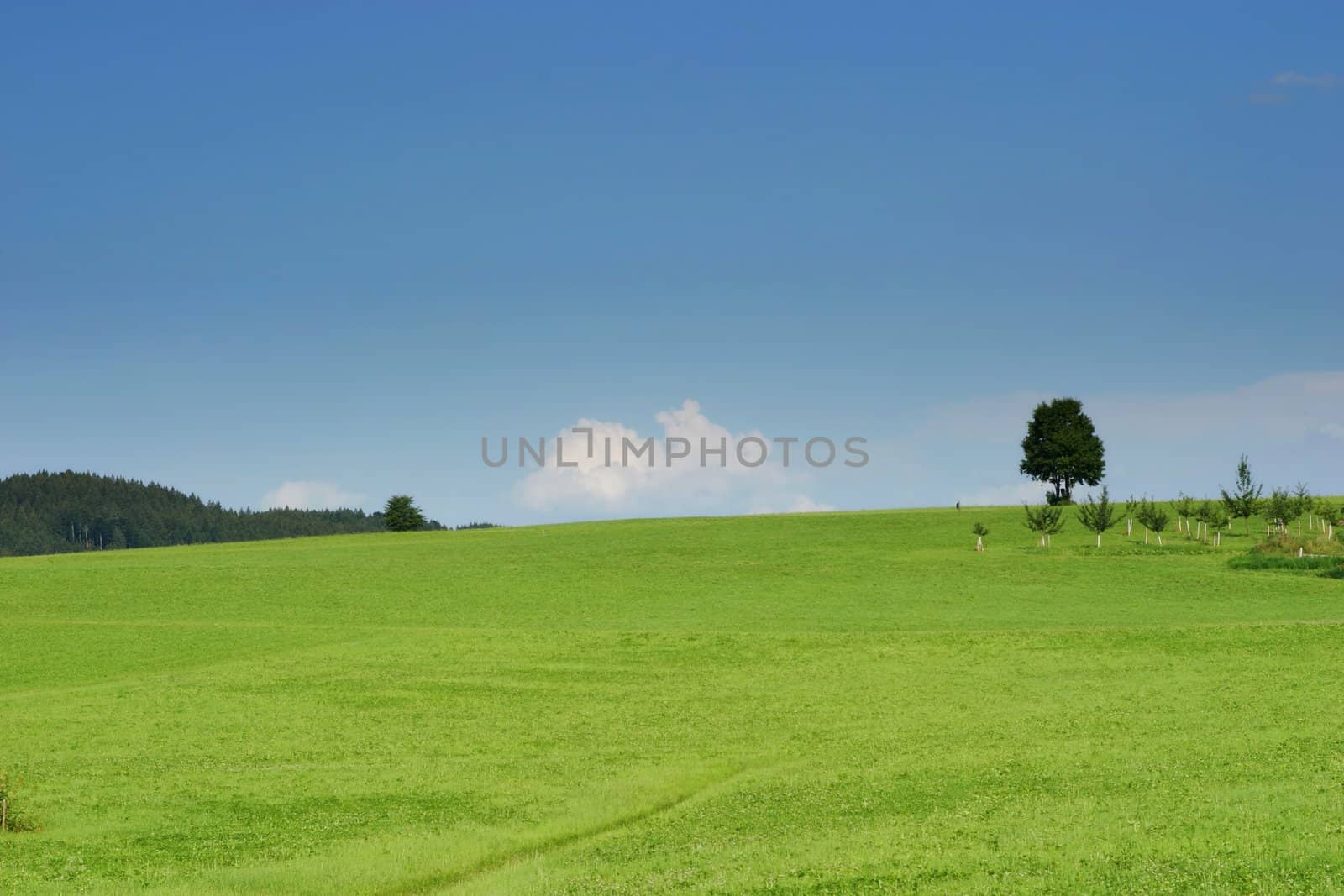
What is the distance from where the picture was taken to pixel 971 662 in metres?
40.5

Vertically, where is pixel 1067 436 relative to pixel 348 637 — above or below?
above

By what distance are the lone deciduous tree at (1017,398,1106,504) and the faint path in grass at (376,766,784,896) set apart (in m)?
104

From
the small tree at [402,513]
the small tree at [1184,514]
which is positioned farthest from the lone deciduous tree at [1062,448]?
the small tree at [402,513]

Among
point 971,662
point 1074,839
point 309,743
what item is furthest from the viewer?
point 971,662

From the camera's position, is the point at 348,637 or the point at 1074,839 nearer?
the point at 1074,839

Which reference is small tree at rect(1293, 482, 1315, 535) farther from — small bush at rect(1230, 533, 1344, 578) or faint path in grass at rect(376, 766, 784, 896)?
faint path in grass at rect(376, 766, 784, 896)

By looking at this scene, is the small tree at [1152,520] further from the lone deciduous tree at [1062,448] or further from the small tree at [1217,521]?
the lone deciduous tree at [1062,448]

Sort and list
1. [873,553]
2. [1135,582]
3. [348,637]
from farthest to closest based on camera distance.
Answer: [873,553] → [1135,582] → [348,637]

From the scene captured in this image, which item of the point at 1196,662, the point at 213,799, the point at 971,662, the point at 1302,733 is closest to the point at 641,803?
the point at 213,799

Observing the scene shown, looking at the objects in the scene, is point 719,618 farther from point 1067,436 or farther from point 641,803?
point 1067,436

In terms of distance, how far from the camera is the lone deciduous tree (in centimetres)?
12256

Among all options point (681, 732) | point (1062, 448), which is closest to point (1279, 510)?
point (1062, 448)

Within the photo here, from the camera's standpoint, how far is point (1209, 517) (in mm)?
83750

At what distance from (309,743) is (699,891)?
17810mm
